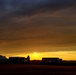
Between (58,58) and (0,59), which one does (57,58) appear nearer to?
(58,58)

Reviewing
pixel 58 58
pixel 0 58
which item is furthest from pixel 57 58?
pixel 0 58

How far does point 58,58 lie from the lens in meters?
119

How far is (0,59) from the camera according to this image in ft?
338

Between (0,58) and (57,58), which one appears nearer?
(0,58)

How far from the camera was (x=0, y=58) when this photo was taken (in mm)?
104500

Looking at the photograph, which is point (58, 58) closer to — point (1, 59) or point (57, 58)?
point (57, 58)

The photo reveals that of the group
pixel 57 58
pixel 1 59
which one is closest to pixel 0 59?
pixel 1 59

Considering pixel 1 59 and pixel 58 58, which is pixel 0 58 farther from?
pixel 58 58

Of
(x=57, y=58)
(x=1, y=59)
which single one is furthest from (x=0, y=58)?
(x=57, y=58)

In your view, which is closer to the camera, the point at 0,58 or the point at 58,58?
the point at 0,58

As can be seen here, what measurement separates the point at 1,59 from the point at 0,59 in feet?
1.41

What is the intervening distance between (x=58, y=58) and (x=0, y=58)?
2770cm

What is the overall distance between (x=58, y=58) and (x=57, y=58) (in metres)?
2.65

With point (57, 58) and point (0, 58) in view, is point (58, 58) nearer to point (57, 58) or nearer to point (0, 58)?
point (57, 58)
